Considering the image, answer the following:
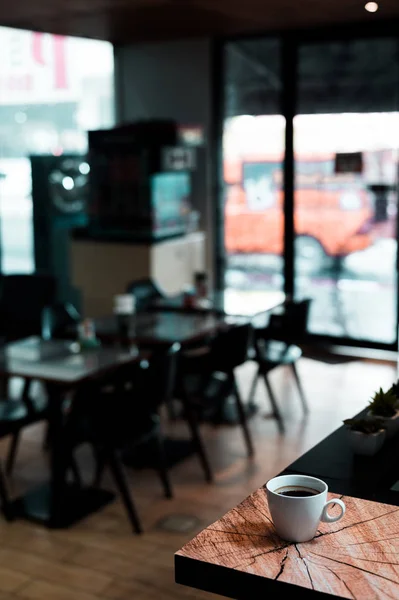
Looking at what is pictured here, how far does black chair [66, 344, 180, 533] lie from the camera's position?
423 cm

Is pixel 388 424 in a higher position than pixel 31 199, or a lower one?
lower

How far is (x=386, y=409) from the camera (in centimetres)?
260

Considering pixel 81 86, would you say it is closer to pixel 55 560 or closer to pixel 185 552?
pixel 55 560

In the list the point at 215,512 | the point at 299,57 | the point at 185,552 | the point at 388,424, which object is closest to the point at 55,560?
the point at 215,512

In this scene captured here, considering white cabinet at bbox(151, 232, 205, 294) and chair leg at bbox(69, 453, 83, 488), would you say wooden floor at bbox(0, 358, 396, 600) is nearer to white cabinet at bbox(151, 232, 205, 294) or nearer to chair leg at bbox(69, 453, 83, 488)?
chair leg at bbox(69, 453, 83, 488)

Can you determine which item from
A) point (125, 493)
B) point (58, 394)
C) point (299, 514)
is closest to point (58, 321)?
point (58, 394)

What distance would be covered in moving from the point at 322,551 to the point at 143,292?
4.53 meters

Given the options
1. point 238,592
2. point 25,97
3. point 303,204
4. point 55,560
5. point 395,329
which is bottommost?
point 55,560

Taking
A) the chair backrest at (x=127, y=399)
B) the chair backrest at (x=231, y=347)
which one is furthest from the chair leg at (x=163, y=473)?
the chair backrest at (x=231, y=347)

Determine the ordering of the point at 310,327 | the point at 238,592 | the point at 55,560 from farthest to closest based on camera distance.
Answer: the point at 310,327
the point at 55,560
the point at 238,592

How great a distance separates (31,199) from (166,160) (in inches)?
57.6

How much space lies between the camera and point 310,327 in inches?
305

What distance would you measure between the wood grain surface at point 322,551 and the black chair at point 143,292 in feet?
13.7

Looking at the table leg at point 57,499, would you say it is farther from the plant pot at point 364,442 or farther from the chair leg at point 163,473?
the plant pot at point 364,442
